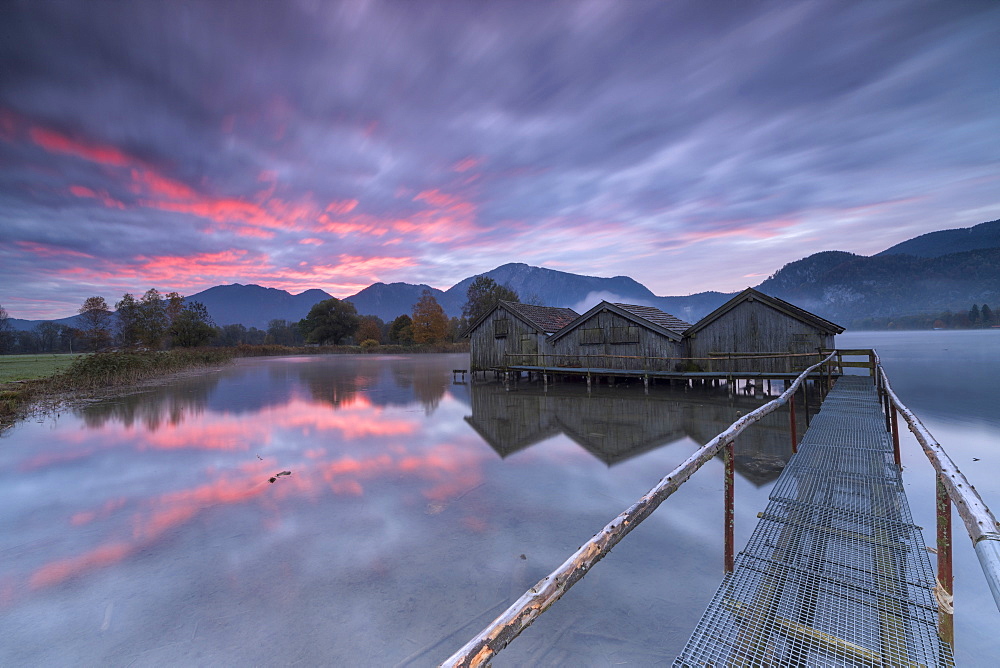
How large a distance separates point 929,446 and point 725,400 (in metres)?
18.8

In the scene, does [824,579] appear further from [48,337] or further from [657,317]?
[48,337]

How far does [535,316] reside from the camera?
3183cm

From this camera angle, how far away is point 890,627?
3568 millimetres

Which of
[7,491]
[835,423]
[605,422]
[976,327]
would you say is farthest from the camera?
[976,327]

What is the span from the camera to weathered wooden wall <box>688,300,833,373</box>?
21297 mm

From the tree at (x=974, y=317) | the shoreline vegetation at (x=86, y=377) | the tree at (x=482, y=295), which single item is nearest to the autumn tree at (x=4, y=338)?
the shoreline vegetation at (x=86, y=377)

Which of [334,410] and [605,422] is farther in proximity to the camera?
[334,410]

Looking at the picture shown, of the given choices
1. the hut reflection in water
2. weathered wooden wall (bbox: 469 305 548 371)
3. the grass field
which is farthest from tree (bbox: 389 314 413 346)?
the hut reflection in water

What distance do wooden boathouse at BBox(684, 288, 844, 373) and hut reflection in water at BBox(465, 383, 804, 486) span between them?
2.01 m

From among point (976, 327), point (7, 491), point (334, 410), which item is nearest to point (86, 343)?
point (334, 410)

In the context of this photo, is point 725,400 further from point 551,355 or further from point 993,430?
point 551,355

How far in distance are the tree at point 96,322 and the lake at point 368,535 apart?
49.8 m

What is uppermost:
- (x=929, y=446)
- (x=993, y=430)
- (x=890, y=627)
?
(x=929, y=446)

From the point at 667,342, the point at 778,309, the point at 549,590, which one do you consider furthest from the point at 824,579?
the point at 667,342
